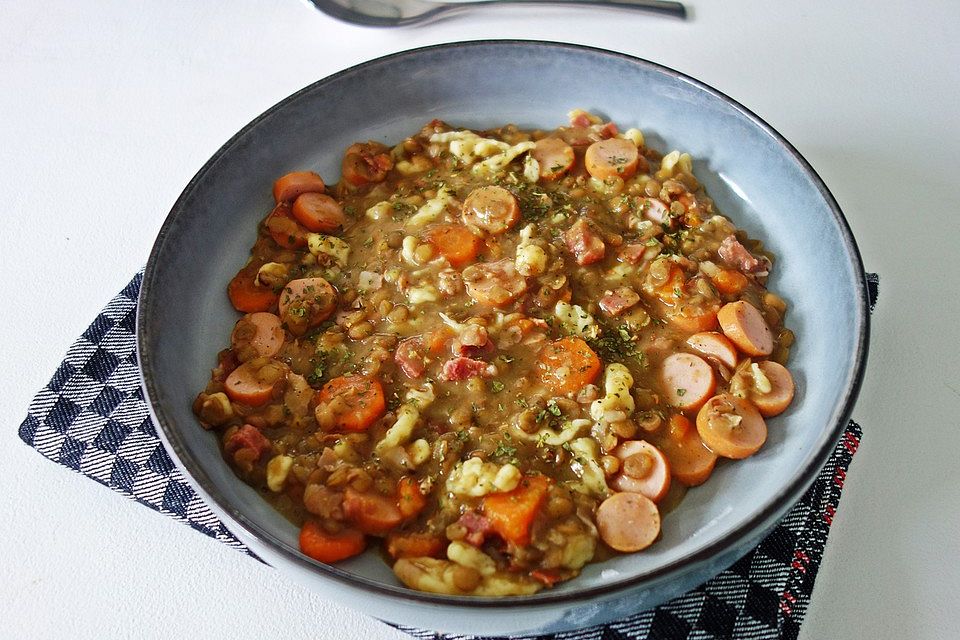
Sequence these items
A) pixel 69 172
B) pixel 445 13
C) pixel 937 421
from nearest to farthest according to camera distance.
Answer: pixel 937 421 → pixel 69 172 → pixel 445 13

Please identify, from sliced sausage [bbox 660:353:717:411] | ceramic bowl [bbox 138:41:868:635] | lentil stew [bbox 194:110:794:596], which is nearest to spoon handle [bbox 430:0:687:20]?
ceramic bowl [bbox 138:41:868:635]

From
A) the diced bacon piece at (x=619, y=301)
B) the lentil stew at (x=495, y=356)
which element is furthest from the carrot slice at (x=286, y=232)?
the diced bacon piece at (x=619, y=301)

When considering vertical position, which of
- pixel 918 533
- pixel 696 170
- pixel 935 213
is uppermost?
pixel 696 170

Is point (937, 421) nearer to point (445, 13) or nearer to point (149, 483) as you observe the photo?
point (149, 483)

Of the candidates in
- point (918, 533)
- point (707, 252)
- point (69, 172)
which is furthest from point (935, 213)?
point (69, 172)

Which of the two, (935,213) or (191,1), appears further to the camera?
(191,1)

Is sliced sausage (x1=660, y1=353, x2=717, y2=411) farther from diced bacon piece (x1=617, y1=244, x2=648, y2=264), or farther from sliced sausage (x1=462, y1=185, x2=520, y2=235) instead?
sliced sausage (x1=462, y1=185, x2=520, y2=235)
